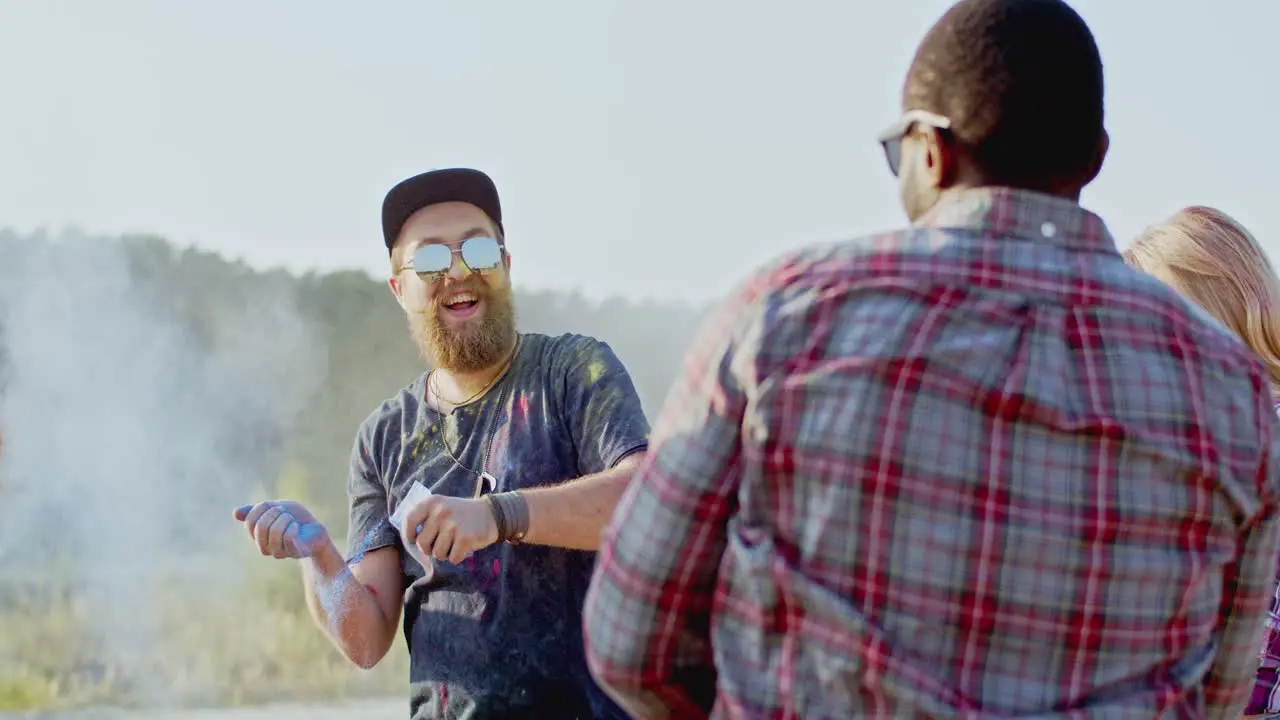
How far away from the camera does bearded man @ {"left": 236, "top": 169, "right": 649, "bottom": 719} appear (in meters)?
2.97

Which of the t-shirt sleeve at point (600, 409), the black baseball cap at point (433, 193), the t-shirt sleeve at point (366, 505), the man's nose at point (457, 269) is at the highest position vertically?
the black baseball cap at point (433, 193)

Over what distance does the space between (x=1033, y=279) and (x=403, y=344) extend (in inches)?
403

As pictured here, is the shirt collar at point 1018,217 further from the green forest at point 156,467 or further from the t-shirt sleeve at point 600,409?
the green forest at point 156,467

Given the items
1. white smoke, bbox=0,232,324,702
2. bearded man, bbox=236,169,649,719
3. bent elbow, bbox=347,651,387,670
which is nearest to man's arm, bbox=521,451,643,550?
bearded man, bbox=236,169,649,719

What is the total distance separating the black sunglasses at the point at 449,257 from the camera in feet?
11.2

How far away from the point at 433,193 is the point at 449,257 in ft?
0.61

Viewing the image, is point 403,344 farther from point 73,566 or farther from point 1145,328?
point 1145,328

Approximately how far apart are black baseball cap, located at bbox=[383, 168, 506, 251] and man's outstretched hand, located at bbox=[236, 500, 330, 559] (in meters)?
0.82

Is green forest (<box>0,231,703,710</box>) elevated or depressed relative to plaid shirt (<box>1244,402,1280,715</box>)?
depressed

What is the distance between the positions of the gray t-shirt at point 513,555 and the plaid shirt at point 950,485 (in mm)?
1301

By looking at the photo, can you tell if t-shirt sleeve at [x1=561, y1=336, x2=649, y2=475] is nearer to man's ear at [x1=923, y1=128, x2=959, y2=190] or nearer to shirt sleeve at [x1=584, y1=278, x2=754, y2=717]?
shirt sleeve at [x1=584, y1=278, x2=754, y2=717]

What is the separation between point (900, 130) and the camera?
1.81 m

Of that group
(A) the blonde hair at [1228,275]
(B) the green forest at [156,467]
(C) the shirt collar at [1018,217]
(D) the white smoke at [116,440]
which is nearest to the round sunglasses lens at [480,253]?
(A) the blonde hair at [1228,275]

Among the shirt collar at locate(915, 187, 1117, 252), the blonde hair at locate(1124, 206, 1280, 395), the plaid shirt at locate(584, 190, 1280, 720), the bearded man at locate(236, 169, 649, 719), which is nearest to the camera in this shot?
the plaid shirt at locate(584, 190, 1280, 720)
